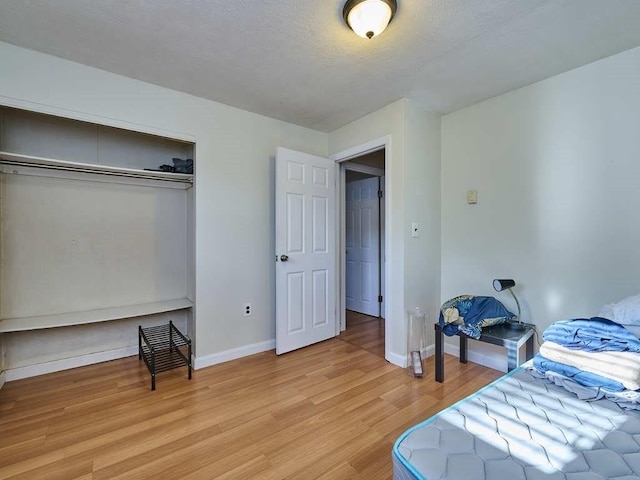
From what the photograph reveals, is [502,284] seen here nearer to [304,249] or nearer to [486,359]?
[486,359]

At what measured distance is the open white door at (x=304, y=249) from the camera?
292 centimetres

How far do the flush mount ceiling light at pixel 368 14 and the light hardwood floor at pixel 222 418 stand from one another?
7.59 feet

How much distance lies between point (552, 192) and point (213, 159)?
2.86 meters

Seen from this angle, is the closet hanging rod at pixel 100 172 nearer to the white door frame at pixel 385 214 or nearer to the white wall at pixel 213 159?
the white wall at pixel 213 159

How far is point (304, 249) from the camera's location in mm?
3090

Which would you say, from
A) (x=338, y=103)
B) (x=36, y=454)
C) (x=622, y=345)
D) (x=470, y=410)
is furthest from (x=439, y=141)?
(x=36, y=454)

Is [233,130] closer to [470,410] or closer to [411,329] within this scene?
[411,329]

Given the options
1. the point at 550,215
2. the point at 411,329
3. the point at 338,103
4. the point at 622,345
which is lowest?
the point at 411,329

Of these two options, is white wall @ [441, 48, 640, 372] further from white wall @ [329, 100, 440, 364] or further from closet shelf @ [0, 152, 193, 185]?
closet shelf @ [0, 152, 193, 185]

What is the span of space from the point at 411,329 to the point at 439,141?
1898 mm

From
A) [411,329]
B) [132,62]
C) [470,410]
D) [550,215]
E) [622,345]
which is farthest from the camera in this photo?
[411,329]

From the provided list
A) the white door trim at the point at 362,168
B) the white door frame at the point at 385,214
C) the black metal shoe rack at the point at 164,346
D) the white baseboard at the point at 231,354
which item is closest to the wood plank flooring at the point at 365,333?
the white door frame at the point at 385,214

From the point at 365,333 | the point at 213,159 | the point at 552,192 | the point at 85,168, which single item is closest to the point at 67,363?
the point at 85,168

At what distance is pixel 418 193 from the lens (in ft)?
9.12
